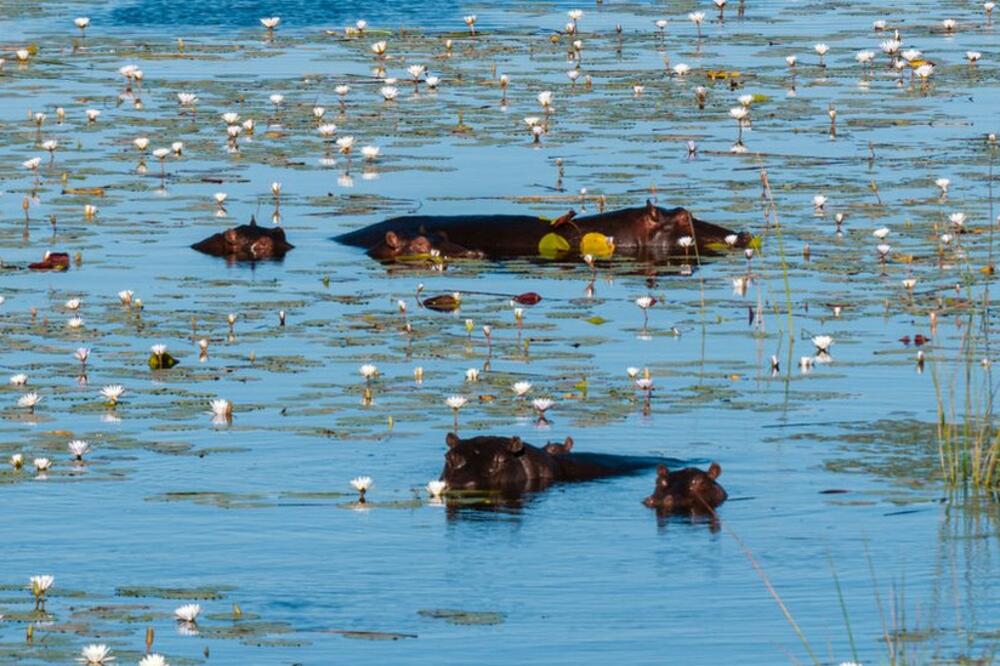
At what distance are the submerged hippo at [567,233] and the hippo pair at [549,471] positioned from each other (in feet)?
19.9

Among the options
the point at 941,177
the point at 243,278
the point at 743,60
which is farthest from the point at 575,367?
the point at 743,60

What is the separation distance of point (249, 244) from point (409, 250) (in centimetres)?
97

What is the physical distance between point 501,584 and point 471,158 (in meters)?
11.6

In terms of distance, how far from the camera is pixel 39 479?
34.5ft

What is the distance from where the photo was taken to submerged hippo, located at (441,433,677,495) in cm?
Answer: 1043

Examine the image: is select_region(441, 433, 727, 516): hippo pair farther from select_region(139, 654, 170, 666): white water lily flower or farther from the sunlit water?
select_region(139, 654, 170, 666): white water lily flower

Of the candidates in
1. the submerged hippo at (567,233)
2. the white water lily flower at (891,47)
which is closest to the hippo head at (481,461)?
the submerged hippo at (567,233)

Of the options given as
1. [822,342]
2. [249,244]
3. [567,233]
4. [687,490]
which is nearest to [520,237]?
[567,233]

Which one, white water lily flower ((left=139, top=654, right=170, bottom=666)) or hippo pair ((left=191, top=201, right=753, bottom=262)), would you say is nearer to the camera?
white water lily flower ((left=139, top=654, right=170, bottom=666))

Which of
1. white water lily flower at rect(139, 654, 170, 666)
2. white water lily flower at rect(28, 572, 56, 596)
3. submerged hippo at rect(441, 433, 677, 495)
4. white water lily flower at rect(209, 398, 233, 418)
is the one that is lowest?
white water lily flower at rect(139, 654, 170, 666)

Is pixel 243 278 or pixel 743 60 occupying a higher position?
pixel 743 60

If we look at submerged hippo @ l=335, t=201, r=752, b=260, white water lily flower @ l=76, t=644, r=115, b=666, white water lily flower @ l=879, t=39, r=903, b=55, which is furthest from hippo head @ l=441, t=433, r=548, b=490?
white water lily flower @ l=879, t=39, r=903, b=55

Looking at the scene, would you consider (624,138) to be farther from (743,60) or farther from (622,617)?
(622,617)

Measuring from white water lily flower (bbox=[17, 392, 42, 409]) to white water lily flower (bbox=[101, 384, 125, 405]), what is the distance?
0.30 metres
